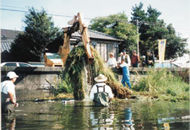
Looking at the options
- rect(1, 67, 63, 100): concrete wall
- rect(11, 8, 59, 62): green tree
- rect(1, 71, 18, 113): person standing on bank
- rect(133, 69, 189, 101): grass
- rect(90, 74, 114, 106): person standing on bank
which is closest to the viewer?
rect(1, 71, 18, 113): person standing on bank

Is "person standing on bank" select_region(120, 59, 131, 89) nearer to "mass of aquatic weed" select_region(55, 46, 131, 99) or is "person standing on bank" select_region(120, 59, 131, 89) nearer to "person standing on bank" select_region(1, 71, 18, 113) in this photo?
"mass of aquatic weed" select_region(55, 46, 131, 99)

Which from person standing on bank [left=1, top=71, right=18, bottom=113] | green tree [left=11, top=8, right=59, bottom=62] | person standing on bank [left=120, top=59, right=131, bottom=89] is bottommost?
person standing on bank [left=1, top=71, right=18, bottom=113]

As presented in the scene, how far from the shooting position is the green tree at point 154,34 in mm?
45469

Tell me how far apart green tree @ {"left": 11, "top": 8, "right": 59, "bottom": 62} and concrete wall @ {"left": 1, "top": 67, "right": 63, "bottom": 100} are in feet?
50.4

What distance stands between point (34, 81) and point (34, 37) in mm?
16299

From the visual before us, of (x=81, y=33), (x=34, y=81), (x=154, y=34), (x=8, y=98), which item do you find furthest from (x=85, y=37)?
(x=154, y=34)

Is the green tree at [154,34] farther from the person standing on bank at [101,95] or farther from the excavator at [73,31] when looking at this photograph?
the person standing on bank at [101,95]

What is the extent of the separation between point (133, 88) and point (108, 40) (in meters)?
21.7

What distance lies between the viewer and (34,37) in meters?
27.6

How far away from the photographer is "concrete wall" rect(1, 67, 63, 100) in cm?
1162

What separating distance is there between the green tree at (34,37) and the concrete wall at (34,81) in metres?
15.4

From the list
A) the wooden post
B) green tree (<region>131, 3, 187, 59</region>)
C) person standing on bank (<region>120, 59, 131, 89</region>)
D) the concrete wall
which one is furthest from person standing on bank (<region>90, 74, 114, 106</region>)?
green tree (<region>131, 3, 187, 59</region>)

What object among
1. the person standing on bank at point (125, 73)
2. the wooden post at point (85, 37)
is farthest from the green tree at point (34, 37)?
the wooden post at point (85, 37)

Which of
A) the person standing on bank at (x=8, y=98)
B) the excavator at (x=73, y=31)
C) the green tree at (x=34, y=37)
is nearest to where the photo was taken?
the person standing on bank at (x=8, y=98)
